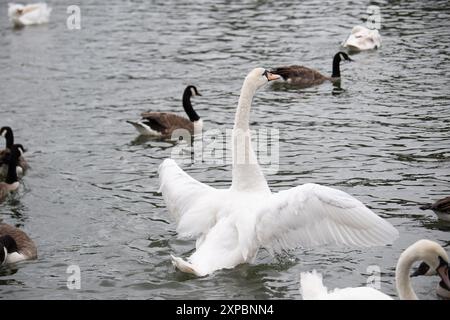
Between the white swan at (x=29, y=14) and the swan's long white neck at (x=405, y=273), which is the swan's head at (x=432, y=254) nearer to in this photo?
the swan's long white neck at (x=405, y=273)

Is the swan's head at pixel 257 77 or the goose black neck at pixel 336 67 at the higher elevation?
the swan's head at pixel 257 77

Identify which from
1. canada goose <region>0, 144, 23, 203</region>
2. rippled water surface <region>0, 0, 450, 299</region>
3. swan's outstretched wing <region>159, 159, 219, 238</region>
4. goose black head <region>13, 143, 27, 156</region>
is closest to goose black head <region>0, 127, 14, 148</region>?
goose black head <region>13, 143, 27, 156</region>

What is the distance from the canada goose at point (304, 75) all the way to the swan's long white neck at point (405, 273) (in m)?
10.5

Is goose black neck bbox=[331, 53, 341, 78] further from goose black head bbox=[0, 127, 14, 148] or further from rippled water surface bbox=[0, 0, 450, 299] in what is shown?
goose black head bbox=[0, 127, 14, 148]

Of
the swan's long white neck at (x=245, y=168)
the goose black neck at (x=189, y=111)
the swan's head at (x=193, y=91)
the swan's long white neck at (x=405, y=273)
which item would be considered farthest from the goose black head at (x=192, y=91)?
the swan's long white neck at (x=405, y=273)

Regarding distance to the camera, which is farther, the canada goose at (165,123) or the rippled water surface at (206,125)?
the canada goose at (165,123)

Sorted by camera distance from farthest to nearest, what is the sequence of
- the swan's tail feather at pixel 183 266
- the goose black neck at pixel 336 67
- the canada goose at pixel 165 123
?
the goose black neck at pixel 336 67 < the canada goose at pixel 165 123 < the swan's tail feather at pixel 183 266

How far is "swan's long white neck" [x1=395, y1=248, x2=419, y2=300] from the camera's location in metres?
7.68

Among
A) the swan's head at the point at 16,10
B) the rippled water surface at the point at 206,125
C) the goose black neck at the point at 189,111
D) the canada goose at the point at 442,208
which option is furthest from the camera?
the swan's head at the point at 16,10

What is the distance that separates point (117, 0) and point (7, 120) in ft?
42.1

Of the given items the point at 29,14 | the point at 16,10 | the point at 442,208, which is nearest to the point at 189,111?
the point at 442,208

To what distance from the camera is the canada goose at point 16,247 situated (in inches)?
411
